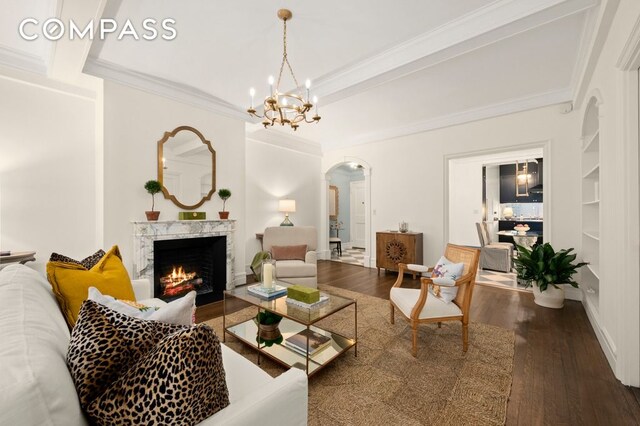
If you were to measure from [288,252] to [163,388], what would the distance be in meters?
3.59

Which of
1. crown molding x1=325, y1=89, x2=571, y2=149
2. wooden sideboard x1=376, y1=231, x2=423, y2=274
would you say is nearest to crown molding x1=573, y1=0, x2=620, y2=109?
crown molding x1=325, y1=89, x2=571, y2=149

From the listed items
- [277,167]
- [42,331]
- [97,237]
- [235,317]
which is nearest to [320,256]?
[277,167]

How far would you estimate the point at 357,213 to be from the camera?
875cm

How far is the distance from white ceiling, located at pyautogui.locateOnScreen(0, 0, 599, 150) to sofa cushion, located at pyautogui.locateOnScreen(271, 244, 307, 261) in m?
2.19

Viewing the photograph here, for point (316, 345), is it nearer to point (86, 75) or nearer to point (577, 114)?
point (86, 75)

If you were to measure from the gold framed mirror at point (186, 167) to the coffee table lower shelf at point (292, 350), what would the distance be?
197 cm

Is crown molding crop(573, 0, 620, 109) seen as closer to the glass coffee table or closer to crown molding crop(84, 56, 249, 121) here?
the glass coffee table

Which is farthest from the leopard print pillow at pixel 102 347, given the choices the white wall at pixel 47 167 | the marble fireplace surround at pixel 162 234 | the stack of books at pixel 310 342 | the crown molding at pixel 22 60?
the crown molding at pixel 22 60

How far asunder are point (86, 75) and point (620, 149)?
491cm

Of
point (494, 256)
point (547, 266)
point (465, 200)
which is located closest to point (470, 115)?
point (547, 266)

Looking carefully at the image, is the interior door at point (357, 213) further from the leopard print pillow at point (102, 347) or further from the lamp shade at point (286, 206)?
the leopard print pillow at point (102, 347)

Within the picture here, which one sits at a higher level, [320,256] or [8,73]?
[8,73]

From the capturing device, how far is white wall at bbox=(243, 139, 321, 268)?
5.11 metres

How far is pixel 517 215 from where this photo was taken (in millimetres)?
7992
